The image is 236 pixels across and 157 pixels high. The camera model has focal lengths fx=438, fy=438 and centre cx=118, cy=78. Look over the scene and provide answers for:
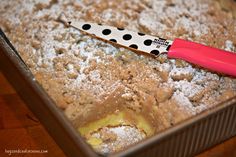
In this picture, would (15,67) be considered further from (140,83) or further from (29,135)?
(140,83)

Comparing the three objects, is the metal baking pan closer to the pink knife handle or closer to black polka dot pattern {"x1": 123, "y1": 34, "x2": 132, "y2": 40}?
the pink knife handle

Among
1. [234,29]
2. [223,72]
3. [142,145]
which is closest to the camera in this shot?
[142,145]

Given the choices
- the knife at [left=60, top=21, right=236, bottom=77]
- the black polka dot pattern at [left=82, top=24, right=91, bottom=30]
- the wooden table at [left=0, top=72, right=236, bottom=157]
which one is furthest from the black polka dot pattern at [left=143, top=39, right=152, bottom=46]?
the wooden table at [left=0, top=72, right=236, bottom=157]

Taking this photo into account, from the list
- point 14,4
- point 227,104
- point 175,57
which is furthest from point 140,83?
point 14,4

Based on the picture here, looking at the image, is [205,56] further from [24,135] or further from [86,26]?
[24,135]

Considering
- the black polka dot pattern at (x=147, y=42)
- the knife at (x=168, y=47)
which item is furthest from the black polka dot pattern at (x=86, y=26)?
the black polka dot pattern at (x=147, y=42)
